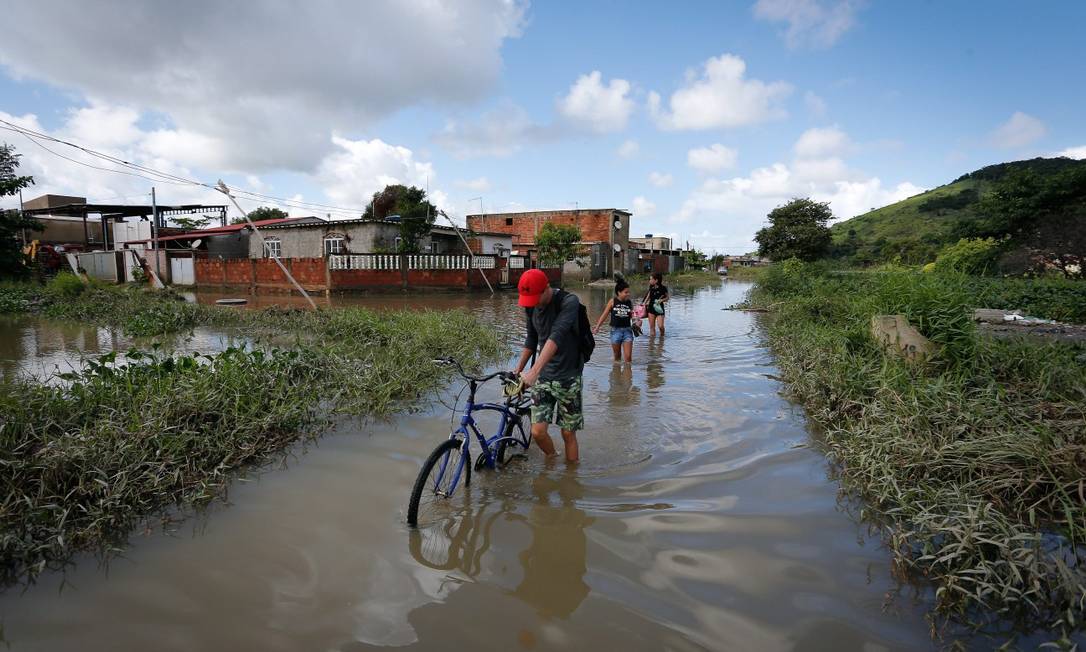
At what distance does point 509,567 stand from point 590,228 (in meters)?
39.5

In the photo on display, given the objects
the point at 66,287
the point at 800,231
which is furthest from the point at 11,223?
the point at 800,231

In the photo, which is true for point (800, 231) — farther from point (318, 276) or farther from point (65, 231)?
point (65, 231)

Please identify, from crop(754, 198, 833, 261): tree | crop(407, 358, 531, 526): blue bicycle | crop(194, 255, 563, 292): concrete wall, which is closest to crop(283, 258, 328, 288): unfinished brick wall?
crop(194, 255, 563, 292): concrete wall

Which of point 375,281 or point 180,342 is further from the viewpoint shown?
point 375,281

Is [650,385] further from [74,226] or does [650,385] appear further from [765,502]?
[74,226]

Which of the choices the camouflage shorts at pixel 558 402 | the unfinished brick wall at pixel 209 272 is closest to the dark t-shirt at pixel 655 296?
the camouflage shorts at pixel 558 402

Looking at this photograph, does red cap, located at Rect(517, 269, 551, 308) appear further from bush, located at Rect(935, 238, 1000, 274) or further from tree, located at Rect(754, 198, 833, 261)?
tree, located at Rect(754, 198, 833, 261)

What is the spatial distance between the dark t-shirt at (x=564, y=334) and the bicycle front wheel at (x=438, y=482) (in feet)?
3.05

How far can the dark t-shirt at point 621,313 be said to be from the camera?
866cm

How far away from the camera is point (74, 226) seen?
35000mm

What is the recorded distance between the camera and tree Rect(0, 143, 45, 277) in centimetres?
1478

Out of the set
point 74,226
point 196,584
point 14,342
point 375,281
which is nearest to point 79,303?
point 14,342

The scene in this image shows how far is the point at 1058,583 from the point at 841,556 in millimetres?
975

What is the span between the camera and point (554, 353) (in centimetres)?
409
